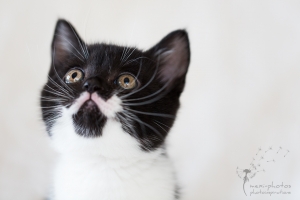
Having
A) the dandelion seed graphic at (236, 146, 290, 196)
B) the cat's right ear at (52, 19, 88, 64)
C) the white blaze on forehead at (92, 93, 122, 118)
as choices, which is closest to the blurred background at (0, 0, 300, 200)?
the dandelion seed graphic at (236, 146, 290, 196)

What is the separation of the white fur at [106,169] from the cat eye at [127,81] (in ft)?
0.40

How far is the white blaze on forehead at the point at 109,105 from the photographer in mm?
858

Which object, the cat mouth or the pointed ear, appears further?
the pointed ear

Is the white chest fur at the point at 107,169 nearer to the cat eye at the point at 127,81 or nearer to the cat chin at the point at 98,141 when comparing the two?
the cat chin at the point at 98,141

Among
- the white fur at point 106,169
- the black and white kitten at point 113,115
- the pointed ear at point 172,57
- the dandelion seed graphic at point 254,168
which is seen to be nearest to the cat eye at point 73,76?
the black and white kitten at point 113,115

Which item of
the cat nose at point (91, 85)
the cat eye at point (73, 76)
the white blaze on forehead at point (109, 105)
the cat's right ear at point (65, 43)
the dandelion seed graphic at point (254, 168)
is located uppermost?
the cat's right ear at point (65, 43)

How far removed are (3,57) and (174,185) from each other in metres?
0.83

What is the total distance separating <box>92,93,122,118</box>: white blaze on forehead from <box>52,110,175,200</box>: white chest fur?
0.06 m

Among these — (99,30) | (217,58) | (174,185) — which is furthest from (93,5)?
(174,185)

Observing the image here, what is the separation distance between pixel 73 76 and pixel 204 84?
25.4 inches

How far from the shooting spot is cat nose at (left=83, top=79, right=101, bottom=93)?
0.86 m

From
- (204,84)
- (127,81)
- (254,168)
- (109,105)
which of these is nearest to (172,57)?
(127,81)

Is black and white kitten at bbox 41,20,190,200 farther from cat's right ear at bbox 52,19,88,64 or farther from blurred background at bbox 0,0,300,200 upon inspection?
blurred background at bbox 0,0,300,200

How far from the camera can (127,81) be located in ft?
3.14
